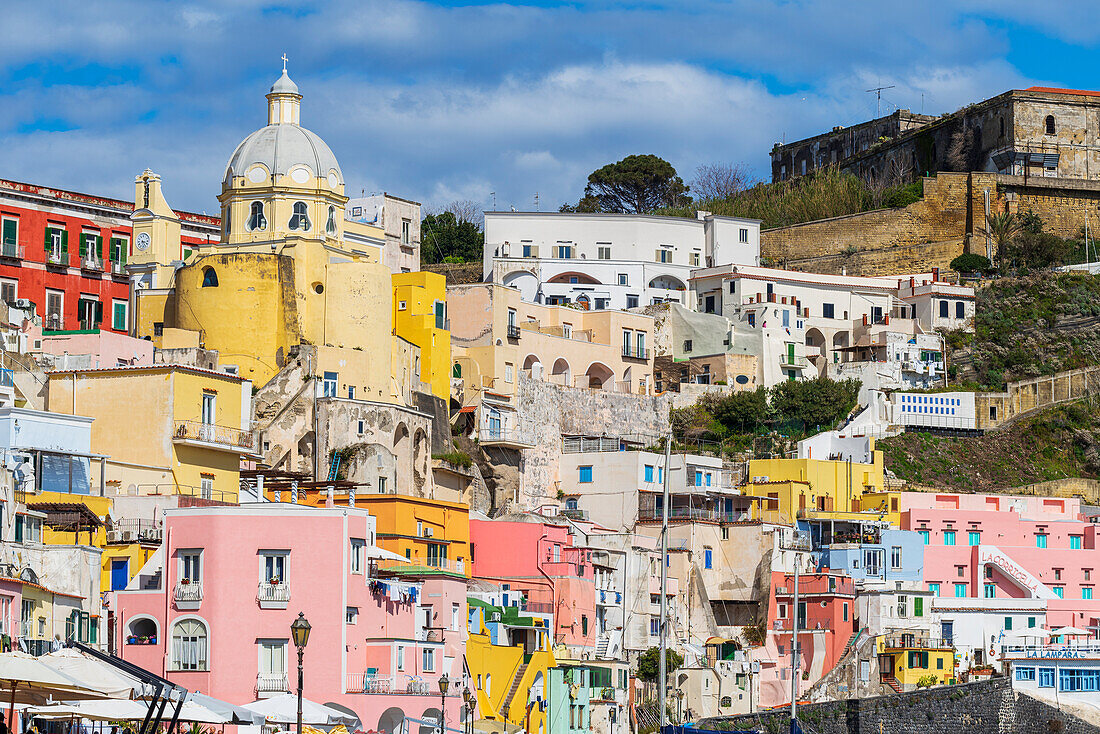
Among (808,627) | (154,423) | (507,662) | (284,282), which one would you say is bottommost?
(507,662)

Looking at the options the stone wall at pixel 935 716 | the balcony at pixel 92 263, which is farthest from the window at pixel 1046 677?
the balcony at pixel 92 263

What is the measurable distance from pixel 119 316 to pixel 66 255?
2869mm

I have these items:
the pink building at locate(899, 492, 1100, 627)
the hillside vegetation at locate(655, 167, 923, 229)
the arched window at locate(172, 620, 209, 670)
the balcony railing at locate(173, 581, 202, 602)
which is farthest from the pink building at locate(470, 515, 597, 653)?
the hillside vegetation at locate(655, 167, 923, 229)

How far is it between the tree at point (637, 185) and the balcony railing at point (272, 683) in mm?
65216

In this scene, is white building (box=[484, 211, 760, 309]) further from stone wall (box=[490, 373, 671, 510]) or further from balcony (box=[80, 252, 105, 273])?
balcony (box=[80, 252, 105, 273])

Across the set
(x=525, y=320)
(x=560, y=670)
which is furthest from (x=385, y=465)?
(x=525, y=320)

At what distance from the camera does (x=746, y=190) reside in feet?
359

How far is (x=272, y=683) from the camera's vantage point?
4359 centimetres

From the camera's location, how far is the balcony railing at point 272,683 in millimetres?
43406

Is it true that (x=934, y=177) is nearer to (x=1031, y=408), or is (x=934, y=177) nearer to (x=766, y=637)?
(x=1031, y=408)

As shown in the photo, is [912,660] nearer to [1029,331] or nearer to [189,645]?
[1029,331]

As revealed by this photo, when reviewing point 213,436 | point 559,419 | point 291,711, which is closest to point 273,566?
point 291,711

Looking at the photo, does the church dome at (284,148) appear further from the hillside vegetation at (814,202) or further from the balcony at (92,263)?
the hillside vegetation at (814,202)

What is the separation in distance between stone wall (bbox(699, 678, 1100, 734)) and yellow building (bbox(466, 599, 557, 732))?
5.43 m
